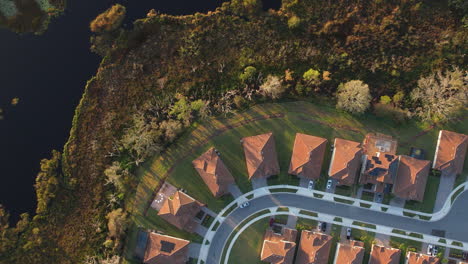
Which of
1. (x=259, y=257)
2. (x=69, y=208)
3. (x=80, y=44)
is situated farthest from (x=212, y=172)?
(x=80, y=44)

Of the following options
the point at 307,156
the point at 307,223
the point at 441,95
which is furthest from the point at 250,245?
the point at 441,95

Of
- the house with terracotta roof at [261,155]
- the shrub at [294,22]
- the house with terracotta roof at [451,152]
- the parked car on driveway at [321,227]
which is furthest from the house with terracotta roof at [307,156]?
the house with terracotta roof at [451,152]

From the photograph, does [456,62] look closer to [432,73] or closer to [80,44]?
[432,73]

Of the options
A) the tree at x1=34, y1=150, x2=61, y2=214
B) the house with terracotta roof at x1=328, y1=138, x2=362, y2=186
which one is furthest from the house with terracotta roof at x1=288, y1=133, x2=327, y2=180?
the tree at x1=34, y1=150, x2=61, y2=214

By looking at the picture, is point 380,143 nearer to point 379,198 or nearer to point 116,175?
point 379,198

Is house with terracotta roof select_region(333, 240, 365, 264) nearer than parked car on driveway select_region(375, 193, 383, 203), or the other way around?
house with terracotta roof select_region(333, 240, 365, 264)

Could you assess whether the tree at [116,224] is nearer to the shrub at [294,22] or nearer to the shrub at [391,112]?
the shrub at [294,22]

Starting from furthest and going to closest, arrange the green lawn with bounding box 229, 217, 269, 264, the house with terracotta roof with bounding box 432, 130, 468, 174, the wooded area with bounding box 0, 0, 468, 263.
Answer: the green lawn with bounding box 229, 217, 269, 264
the wooded area with bounding box 0, 0, 468, 263
the house with terracotta roof with bounding box 432, 130, 468, 174

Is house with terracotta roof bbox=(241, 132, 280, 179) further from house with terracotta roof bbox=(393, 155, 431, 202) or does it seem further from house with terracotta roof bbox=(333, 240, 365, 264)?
house with terracotta roof bbox=(393, 155, 431, 202)
